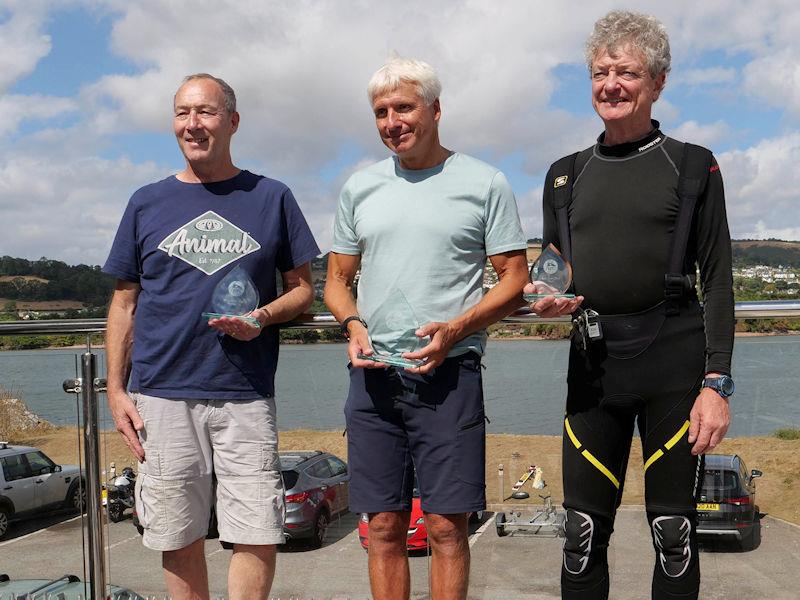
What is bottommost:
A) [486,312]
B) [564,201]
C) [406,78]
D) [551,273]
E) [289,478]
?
[289,478]

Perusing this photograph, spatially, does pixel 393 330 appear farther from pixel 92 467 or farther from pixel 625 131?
pixel 92 467

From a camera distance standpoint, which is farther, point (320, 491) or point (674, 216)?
point (320, 491)

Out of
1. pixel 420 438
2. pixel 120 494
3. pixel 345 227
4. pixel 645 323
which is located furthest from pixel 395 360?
pixel 120 494

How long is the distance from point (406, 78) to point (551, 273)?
72cm

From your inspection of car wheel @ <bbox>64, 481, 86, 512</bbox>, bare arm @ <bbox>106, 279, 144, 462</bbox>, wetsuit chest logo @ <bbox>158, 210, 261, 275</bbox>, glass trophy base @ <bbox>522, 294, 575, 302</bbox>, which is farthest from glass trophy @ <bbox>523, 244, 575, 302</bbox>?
car wheel @ <bbox>64, 481, 86, 512</bbox>

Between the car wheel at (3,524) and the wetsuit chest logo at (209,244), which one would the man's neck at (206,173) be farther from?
the car wheel at (3,524)

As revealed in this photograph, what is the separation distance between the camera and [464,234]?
109 inches

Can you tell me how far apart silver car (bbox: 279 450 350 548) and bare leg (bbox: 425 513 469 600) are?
534 mm

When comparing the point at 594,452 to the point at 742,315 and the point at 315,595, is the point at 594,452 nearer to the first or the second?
the point at 742,315

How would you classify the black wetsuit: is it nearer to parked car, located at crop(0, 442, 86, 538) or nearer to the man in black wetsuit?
the man in black wetsuit

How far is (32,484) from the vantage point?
3834 mm

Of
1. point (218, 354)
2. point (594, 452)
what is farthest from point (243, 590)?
point (594, 452)

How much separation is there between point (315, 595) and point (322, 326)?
100 cm

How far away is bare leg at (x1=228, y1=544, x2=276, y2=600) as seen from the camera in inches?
121
